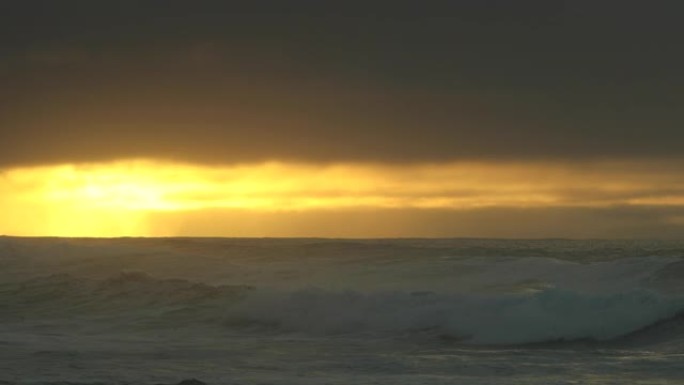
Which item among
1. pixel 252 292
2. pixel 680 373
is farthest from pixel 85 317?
pixel 680 373

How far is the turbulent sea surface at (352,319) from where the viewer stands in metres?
19.1

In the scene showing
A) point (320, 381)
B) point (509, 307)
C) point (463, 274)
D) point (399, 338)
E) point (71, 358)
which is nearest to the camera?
point (320, 381)

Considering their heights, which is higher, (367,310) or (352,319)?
(367,310)

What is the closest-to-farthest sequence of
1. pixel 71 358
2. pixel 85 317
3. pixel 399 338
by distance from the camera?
pixel 71 358 → pixel 399 338 → pixel 85 317

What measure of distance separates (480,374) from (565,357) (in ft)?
10.7

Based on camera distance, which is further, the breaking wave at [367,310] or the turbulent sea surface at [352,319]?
the breaking wave at [367,310]

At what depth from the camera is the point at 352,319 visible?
91.2 ft

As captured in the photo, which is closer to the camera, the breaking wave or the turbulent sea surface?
the turbulent sea surface

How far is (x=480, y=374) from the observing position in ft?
61.2

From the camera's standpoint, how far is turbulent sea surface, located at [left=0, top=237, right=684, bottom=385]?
751 inches

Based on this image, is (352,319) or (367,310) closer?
(352,319)

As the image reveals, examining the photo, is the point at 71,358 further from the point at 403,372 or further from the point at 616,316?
the point at 616,316

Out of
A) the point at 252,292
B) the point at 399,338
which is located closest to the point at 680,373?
the point at 399,338

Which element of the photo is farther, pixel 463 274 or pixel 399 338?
pixel 463 274
